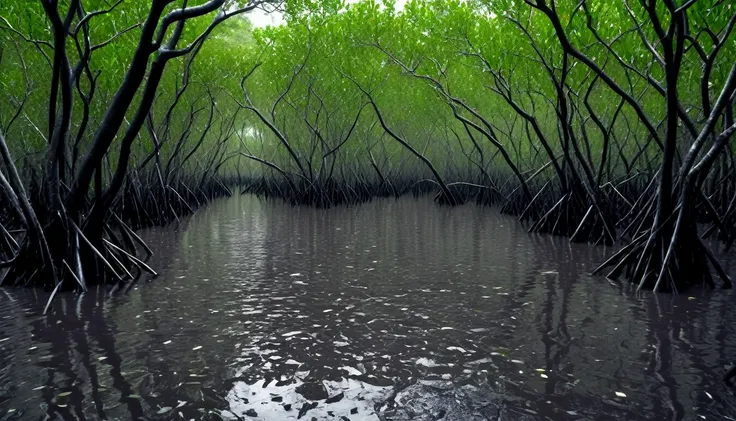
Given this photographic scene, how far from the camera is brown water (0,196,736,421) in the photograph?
2.88 metres

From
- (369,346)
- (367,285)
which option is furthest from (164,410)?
(367,285)

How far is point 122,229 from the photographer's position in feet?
21.6

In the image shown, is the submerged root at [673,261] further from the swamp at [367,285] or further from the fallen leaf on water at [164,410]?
the fallen leaf on water at [164,410]

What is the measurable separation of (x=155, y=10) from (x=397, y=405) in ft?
10.6

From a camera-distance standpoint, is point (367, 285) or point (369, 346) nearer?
point (369, 346)

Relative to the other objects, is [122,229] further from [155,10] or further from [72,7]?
[155,10]

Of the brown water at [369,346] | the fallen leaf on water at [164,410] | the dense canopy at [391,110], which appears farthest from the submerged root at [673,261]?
the fallen leaf on water at [164,410]

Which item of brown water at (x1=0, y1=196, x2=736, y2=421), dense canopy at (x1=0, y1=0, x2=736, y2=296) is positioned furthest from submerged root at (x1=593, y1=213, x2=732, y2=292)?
brown water at (x1=0, y1=196, x2=736, y2=421)

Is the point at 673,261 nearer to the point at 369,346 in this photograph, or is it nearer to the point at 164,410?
the point at 369,346

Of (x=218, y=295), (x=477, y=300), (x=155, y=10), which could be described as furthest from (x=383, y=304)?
(x=155, y=10)

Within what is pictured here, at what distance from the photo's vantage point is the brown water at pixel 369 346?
288 cm

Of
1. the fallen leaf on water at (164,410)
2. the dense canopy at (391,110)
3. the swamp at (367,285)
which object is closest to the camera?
the fallen leaf on water at (164,410)

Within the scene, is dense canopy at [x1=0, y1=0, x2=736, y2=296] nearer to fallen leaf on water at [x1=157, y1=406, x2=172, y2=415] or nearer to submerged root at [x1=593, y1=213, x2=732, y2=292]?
submerged root at [x1=593, y1=213, x2=732, y2=292]

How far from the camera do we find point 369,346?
3777mm
